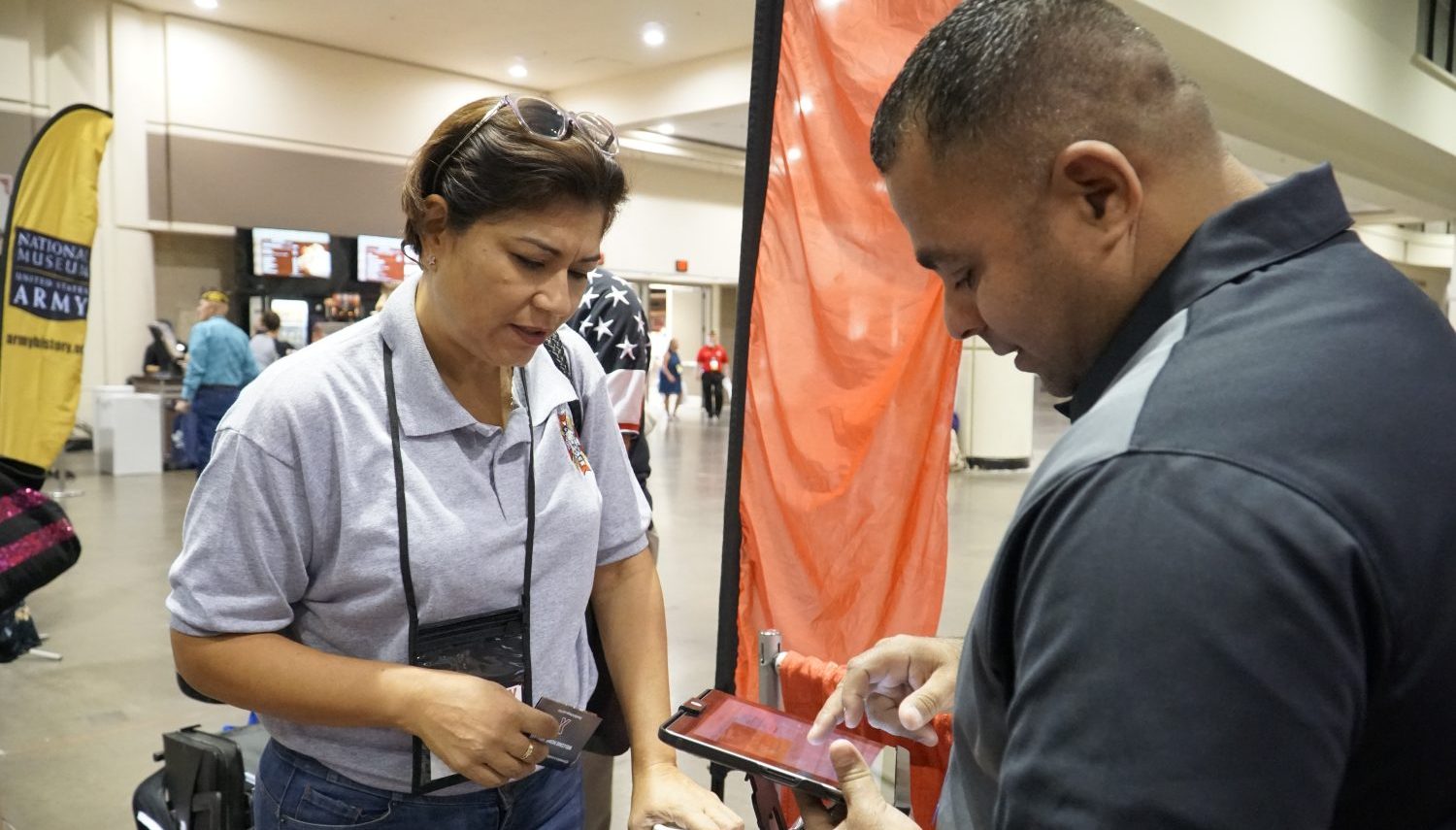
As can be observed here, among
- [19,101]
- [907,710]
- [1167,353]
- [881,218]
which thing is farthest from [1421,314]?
[19,101]

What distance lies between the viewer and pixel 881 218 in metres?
2.17

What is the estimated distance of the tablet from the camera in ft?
3.26

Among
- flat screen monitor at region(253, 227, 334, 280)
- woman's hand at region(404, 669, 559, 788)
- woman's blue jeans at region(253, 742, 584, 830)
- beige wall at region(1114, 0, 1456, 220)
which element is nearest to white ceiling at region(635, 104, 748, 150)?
flat screen monitor at region(253, 227, 334, 280)

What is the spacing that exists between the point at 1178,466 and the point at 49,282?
3.47m

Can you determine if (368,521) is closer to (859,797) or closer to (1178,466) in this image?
(859,797)

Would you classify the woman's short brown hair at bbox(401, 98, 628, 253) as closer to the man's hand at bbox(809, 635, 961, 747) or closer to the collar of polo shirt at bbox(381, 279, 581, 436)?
the collar of polo shirt at bbox(381, 279, 581, 436)

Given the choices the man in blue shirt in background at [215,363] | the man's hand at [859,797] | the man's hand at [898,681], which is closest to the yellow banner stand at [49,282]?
the man's hand at [898,681]

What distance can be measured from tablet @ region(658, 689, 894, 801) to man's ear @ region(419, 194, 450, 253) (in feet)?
2.06

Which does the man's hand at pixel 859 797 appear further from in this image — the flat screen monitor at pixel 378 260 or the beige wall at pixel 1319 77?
the flat screen monitor at pixel 378 260

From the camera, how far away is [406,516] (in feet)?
3.73

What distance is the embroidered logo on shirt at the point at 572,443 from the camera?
1338mm

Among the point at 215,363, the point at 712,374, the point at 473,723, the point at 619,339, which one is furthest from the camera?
the point at 712,374

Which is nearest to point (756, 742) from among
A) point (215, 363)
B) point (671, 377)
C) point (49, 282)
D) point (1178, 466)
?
point (1178, 466)

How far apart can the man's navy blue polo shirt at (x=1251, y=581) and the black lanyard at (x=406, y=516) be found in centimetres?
72
